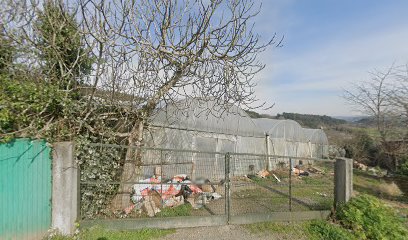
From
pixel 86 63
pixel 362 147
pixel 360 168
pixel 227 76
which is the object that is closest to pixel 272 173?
pixel 227 76

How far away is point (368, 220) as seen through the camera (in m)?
6.45

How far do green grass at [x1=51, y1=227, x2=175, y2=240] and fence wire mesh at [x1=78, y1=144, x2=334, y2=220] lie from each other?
0.39m

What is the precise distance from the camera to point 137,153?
6.65 m

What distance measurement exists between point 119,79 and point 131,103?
0.64 m

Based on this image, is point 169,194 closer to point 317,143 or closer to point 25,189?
point 25,189

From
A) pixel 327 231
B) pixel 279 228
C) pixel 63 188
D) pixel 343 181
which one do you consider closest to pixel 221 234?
pixel 279 228

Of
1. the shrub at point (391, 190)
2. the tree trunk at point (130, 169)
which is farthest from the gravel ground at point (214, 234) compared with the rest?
the shrub at point (391, 190)

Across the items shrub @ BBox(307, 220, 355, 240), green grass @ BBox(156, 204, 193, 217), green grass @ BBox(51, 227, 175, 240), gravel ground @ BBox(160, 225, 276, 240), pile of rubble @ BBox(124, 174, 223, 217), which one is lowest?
shrub @ BBox(307, 220, 355, 240)

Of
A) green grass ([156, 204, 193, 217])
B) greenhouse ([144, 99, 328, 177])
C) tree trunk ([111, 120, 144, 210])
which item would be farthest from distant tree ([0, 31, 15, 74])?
green grass ([156, 204, 193, 217])

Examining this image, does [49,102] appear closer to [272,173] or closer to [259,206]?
[259,206]

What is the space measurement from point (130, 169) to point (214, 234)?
2358 millimetres

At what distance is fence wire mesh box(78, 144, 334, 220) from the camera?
583 cm

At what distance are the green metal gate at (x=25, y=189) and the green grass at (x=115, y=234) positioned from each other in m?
0.49

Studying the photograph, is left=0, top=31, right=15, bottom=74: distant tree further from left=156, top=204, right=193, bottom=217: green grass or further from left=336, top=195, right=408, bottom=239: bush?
left=336, top=195, right=408, bottom=239: bush
